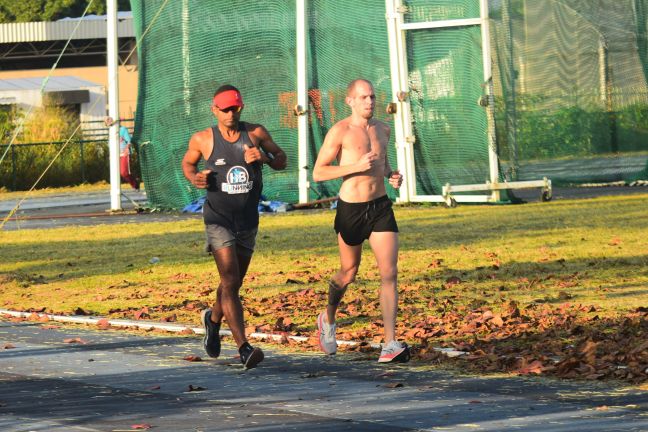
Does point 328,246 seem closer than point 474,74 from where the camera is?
Yes

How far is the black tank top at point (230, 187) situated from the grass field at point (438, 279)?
1.64 meters

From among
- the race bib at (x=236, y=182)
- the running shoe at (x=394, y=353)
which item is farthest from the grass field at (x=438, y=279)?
the race bib at (x=236, y=182)

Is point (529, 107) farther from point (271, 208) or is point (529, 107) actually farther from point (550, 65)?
point (271, 208)

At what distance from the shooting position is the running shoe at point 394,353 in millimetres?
10934

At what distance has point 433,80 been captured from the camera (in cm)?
2678

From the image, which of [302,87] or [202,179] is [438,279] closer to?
[202,179]

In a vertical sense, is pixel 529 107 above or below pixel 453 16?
below

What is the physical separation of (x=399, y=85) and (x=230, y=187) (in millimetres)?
15792

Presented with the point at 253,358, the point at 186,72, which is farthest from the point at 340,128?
the point at 186,72

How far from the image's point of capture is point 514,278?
16.1 meters

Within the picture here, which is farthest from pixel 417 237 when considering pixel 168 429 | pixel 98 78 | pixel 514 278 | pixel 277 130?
pixel 98 78

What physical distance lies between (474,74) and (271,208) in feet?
14.7

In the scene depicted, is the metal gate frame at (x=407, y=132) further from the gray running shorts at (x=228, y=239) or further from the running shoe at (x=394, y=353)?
the running shoe at (x=394, y=353)

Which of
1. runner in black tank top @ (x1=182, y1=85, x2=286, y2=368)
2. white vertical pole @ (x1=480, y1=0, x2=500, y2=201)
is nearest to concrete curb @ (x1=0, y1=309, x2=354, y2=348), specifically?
runner in black tank top @ (x1=182, y1=85, x2=286, y2=368)
